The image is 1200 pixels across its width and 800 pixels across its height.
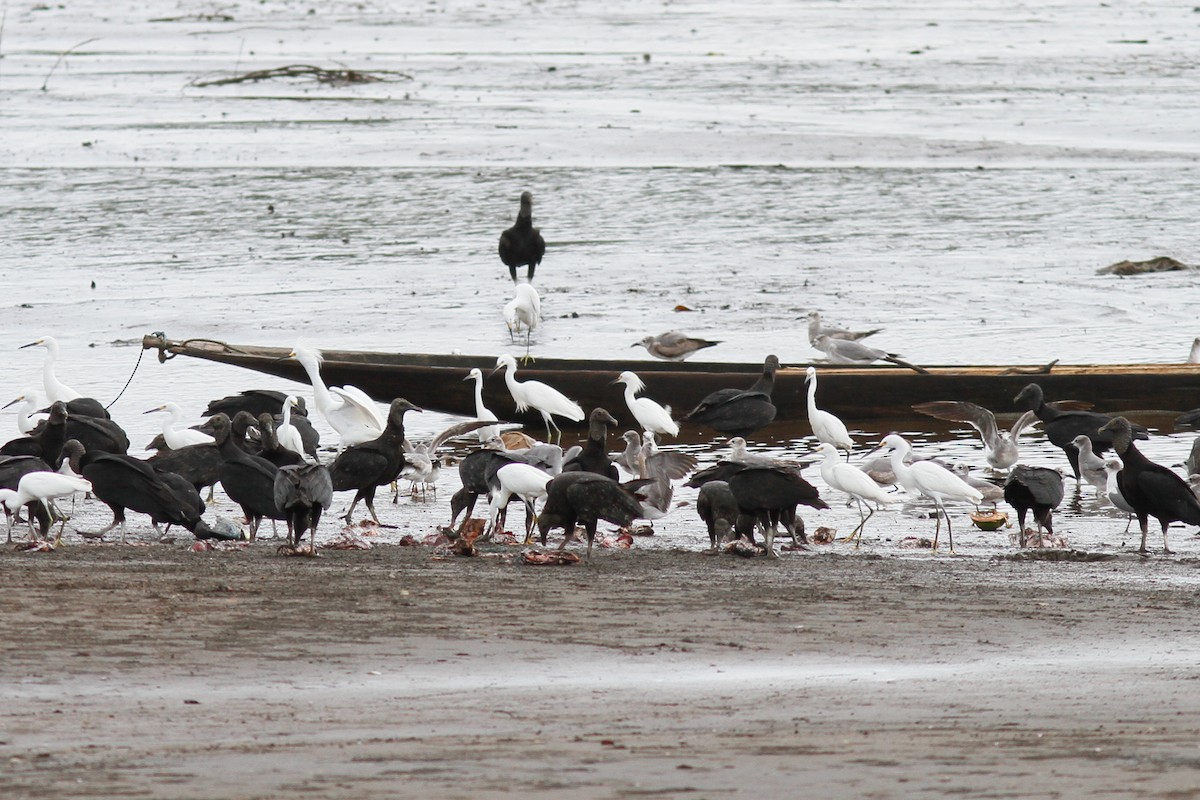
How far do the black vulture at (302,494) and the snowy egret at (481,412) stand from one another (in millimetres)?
3038

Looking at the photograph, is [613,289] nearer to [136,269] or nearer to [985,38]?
[136,269]

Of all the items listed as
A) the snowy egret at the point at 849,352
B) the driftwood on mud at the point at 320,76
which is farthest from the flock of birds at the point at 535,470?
the driftwood on mud at the point at 320,76

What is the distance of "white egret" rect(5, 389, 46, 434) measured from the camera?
12297mm

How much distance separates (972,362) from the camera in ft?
56.2

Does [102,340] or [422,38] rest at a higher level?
[422,38]

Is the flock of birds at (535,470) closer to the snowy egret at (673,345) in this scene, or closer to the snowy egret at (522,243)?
the snowy egret at (673,345)

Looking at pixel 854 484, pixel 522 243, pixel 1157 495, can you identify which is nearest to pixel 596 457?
pixel 854 484

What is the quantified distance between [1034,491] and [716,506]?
1866 mm

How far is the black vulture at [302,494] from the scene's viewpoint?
9195 mm

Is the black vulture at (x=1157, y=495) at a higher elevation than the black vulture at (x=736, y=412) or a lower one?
higher

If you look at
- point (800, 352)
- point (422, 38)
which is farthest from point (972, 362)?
point (422, 38)

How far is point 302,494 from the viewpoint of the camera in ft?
30.1

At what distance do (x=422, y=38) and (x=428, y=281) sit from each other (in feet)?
101

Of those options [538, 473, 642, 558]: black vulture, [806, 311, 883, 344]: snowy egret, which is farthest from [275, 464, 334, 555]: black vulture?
[806, 311, 883, 344]: snowy egret
